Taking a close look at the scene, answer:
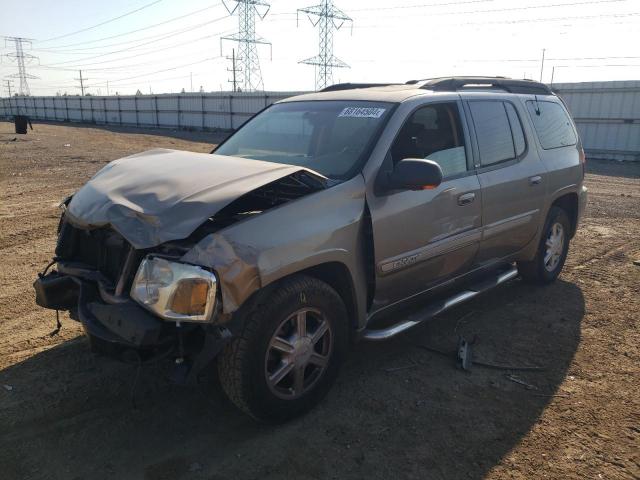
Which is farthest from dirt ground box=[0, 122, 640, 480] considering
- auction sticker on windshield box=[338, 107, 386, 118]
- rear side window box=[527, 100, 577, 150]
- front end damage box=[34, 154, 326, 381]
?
auction sticker on windshield box=[338, 107, 386, 118]

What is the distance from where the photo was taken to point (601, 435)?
3.10 meters

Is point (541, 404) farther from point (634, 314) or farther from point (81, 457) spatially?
point (81, 457)

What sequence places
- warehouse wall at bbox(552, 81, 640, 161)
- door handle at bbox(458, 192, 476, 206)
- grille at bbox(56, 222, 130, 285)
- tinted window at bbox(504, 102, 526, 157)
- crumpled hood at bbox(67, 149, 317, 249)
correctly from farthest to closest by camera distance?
warehouse wall at bbox(552, 81, 640, 161)
tinted window at bbox(504, 102, 526, 157)
door handle at bbox(458, 192, 476, 206)
grille at bbox(56, 222, 130, 285)
crumpled hood at bbox(67, 149, 317, 249)

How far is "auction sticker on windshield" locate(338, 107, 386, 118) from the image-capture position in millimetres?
3725

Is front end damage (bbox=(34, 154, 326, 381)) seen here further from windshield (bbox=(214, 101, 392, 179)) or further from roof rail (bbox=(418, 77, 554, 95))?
roof rail (bbox=(418, 77, 554, 95))

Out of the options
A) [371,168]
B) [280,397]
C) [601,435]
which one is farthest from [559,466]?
[371,168]

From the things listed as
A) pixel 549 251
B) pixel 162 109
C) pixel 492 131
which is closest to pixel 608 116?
pixel 549 251

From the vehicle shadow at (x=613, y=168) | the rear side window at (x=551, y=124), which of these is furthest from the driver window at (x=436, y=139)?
the vehicle shadow at (x=613, y=168)

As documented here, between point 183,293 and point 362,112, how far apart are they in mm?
1959

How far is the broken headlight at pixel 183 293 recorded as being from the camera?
2.59 meters

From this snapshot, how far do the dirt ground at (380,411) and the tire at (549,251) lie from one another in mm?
488

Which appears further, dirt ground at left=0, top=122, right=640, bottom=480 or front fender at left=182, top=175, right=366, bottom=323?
dirt ground at left=0, top=122, right=640, bottom=480

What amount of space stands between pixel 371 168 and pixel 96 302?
1.83m

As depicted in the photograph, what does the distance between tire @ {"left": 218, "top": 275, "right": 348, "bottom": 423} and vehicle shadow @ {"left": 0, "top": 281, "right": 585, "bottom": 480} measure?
0.18 meters
